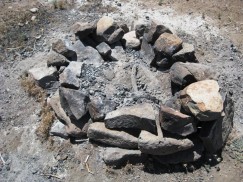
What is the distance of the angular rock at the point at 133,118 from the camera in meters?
8.31

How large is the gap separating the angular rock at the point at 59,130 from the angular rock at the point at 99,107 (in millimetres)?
755

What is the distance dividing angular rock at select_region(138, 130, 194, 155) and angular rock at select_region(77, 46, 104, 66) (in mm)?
2232

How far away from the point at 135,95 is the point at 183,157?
5.20ft

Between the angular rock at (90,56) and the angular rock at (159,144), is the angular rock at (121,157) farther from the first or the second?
the angular rock at (90,56)

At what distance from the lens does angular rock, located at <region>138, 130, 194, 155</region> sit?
8188mm

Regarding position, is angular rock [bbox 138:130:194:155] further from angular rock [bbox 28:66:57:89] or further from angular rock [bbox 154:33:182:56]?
angular rock [bbox 28:66:57:89]

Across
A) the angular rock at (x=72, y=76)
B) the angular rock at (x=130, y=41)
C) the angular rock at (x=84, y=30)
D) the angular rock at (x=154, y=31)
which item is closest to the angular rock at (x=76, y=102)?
the angular rock at (x=72, y=76)

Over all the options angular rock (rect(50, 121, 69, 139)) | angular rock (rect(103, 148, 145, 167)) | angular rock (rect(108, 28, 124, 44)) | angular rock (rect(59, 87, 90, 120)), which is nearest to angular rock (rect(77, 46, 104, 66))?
angular rock (rect(108, 28, 124, 44))

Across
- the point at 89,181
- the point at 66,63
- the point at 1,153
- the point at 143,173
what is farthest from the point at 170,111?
the point at 1,153

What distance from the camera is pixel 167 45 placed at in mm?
9398

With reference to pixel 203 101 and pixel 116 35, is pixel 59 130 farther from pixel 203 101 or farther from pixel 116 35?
pixel 203 101

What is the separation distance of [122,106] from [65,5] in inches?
183

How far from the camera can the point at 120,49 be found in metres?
10.1

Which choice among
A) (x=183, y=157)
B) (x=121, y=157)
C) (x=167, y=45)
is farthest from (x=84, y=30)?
(x=183, y=157)
